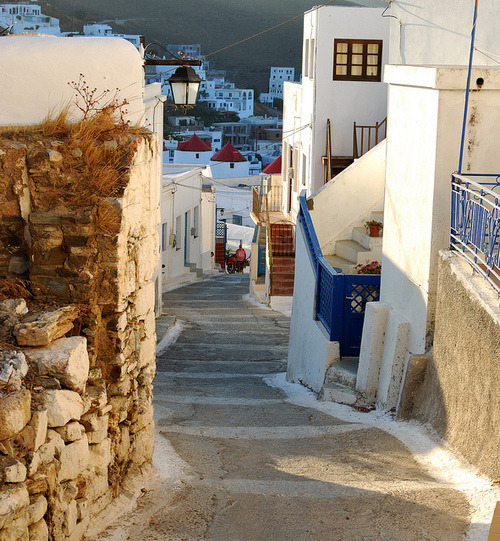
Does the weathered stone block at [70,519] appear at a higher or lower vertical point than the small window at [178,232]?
higher

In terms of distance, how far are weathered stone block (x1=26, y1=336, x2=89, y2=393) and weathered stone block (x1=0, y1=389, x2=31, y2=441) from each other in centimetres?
39

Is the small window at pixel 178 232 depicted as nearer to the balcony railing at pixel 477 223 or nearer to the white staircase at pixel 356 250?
the white staircase at pixel 356 250

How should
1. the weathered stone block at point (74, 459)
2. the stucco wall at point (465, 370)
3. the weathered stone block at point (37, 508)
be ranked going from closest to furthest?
the weathered stone block at point (37, 508), the weathered stone block at point (74, 459), the stucco wall at point (465, 370)

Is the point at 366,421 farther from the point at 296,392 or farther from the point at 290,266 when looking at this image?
the point at 290,266

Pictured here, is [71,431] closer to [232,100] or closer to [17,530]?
[17,530]

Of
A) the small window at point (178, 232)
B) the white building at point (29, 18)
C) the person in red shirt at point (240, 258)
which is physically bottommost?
the person in red shirt at point (240, 258)

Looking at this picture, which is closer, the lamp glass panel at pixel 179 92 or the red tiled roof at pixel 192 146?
the lamp glass panel at pixel 179 92

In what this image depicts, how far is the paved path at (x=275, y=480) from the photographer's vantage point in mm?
4781

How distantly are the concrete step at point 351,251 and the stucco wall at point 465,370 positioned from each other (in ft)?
19.6

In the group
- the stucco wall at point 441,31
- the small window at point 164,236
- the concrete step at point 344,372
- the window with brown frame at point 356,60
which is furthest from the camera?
the small window at point 164,236

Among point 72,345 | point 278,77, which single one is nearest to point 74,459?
point 72,345

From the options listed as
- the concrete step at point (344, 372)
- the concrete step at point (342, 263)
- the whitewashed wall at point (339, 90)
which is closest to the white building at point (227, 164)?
the whitewashed wall at point (339, 90)

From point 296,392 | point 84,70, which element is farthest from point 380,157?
point 84,70

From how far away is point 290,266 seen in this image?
22.9 meters
